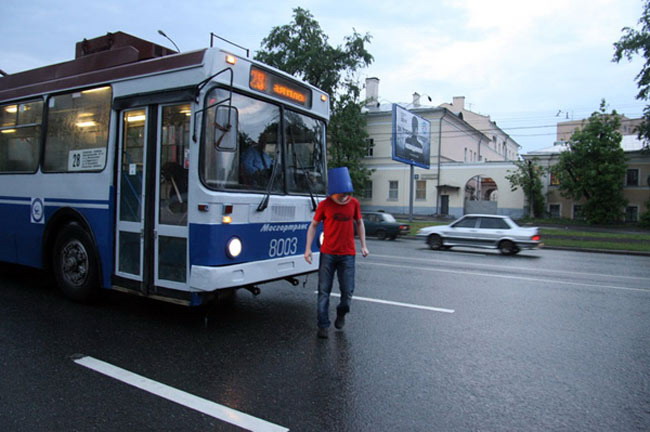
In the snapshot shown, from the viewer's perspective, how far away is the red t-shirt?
5223mm

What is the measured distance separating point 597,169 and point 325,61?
23.5 meters

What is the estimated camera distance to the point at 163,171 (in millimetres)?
5262

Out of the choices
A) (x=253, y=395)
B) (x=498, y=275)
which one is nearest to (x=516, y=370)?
(x=253, y=395)

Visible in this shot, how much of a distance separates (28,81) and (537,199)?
40.0 meters

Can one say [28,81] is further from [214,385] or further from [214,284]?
[214,385]

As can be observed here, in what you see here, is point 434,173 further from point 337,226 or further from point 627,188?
point 337,226

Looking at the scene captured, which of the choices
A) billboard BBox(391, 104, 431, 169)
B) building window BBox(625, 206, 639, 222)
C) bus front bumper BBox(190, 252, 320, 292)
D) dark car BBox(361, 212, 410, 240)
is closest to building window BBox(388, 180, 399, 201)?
billboard BBox(391, 104, 431, 169)

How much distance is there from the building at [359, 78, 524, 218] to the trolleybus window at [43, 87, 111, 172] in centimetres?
3430

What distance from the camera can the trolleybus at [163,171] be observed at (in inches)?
194

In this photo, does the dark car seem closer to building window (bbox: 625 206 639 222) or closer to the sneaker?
the sneaker

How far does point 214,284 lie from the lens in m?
4.77

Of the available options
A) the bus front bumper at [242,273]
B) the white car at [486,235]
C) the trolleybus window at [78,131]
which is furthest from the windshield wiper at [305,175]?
the white car at [486,235]

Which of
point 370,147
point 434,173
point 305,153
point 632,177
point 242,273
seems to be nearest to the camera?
point 242,273

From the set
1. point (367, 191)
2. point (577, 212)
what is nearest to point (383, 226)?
point (367, 191)
